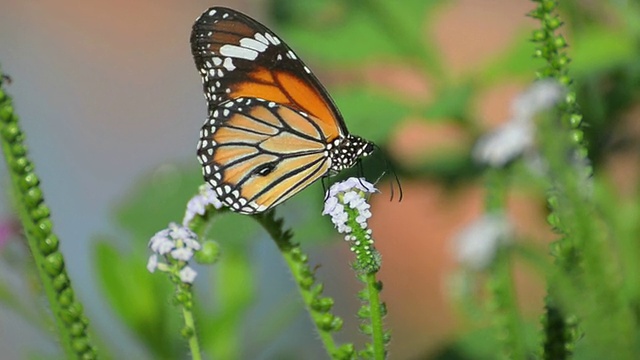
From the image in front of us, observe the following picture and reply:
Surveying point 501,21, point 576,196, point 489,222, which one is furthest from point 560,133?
point 501,21

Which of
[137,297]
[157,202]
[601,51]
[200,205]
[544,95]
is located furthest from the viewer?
[157,202]

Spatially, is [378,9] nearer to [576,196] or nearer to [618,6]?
[618,6]

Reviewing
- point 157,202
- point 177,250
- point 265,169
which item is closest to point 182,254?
point 177,250

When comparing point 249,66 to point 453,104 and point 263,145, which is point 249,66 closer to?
point 263,145

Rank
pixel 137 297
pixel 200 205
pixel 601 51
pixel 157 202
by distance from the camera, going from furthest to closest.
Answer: pixel 157 202
pixel 601 51
pixel 137 297
pixel 200 205

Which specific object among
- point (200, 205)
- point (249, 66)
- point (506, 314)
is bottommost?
point (506, 314)
